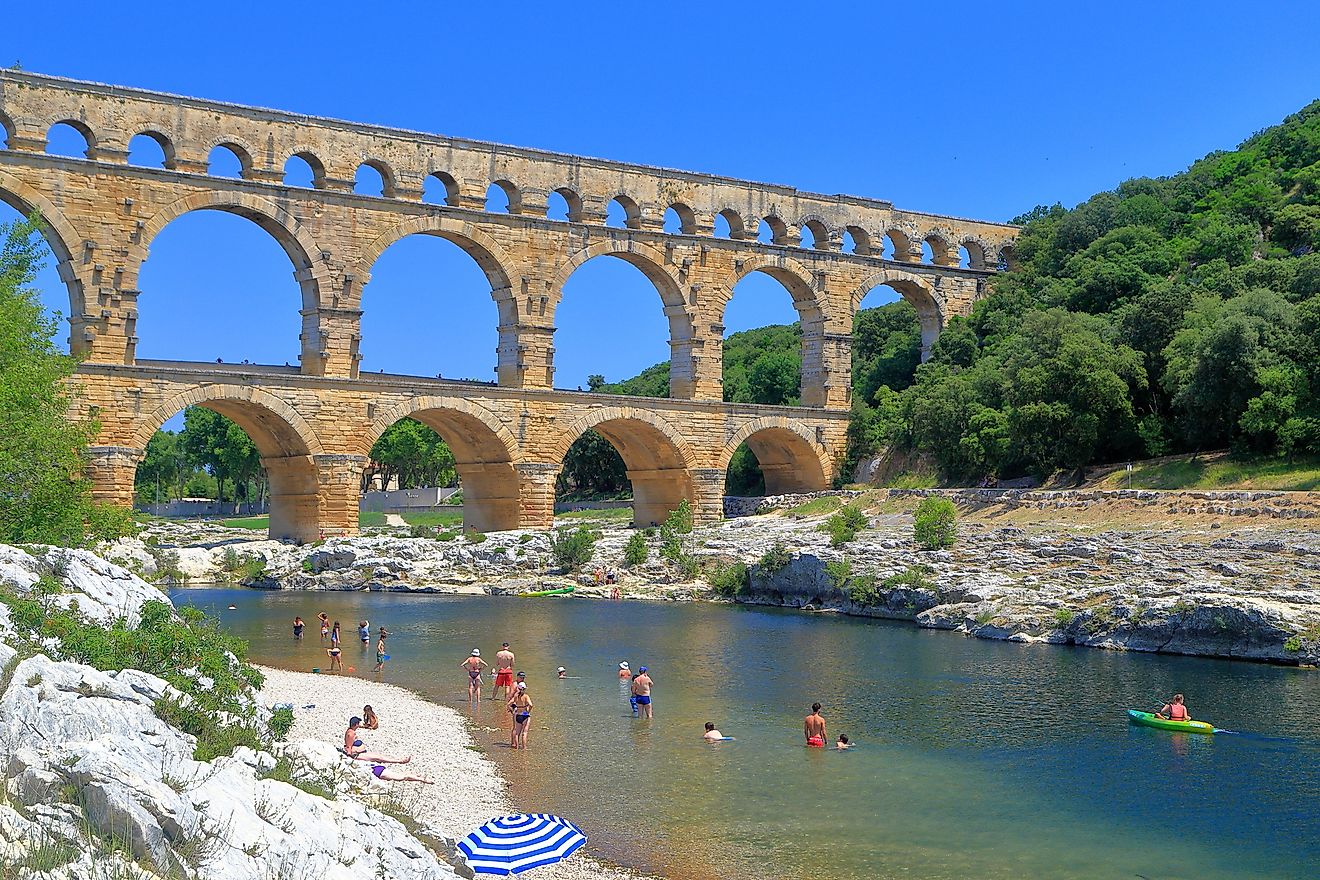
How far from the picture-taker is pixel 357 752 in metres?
13.4

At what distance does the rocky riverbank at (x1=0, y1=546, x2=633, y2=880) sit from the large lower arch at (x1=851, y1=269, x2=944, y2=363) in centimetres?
3485

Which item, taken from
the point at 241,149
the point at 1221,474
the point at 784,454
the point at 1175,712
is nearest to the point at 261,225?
the point at 241,149

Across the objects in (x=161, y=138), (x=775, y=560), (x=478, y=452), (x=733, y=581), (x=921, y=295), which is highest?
(x=161, y=138)

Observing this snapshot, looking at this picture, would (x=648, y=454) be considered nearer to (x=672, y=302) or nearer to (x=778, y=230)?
(x=672, y=302)

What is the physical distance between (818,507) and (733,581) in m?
6.85

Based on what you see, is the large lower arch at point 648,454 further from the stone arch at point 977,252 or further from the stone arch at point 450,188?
the stone arch at point 977,252

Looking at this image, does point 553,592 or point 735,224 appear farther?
point 735,224

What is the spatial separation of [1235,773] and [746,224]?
96.7 feet

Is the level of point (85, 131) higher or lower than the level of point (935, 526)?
higher

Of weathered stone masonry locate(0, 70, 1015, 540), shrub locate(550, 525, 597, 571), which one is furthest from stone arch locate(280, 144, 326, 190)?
shrub locate(550, 525, 597, 571)

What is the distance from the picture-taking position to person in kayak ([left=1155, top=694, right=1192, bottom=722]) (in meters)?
16.1

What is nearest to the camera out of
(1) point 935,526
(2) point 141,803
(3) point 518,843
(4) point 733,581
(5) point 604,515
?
(2) point 141,803

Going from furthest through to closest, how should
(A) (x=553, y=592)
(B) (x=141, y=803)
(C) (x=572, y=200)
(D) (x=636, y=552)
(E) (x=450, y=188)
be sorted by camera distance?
(C) (x=572, y=200) → (E) (x=450, y=188) → (D) (x=636, y=552) → (A) (x=553, y=592) → (B) (x=141, y=803)

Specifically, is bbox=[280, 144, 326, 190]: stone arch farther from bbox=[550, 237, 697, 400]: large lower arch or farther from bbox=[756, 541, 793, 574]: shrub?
bbox=[756, 541, 793, 574]: shrub
